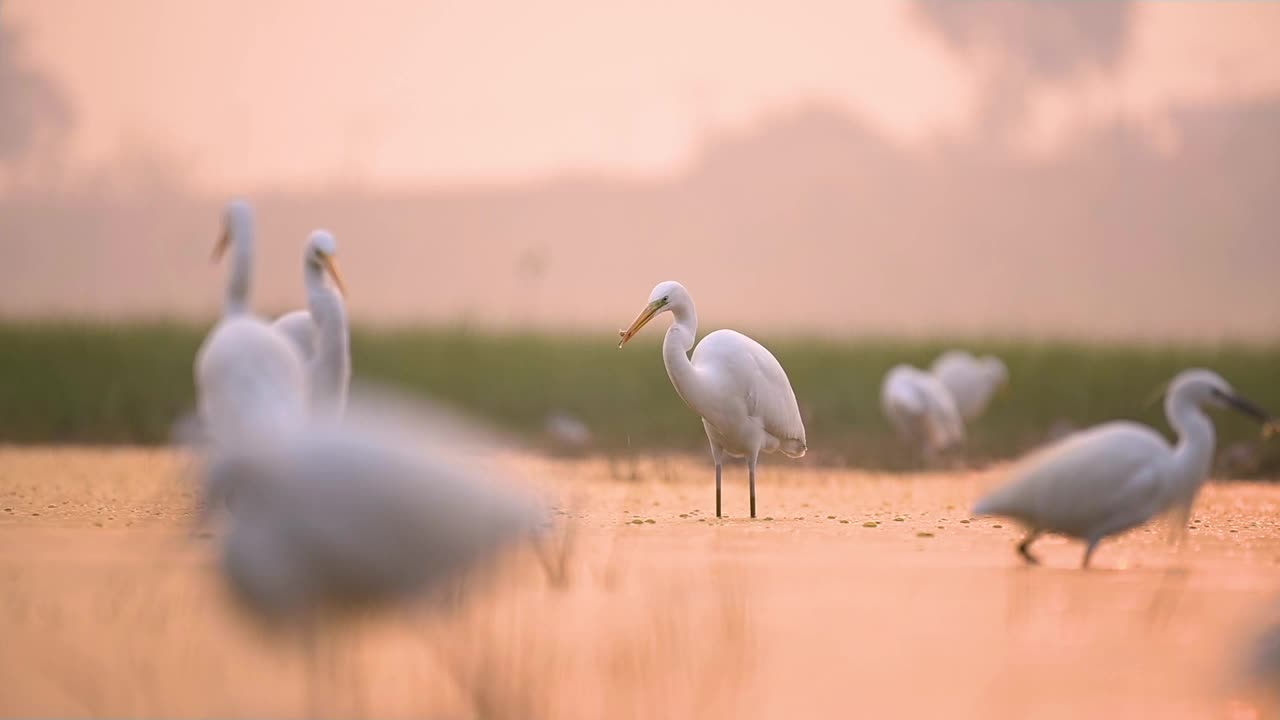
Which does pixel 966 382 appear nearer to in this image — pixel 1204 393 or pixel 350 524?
pixel 1204 393

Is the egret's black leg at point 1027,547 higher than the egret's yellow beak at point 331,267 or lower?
lower

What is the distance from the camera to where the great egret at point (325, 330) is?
26.1 ft

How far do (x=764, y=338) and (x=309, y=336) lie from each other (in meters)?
20.7

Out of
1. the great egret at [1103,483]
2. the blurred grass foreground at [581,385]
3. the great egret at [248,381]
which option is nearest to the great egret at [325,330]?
the great egret at [248,381]

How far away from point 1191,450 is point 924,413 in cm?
783

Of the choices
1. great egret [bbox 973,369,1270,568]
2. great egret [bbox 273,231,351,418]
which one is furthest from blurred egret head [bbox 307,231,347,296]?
great egret [bbox 973,369,1270,568]

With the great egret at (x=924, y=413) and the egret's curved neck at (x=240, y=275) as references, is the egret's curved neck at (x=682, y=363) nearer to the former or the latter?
the egret's curved neck at (x=240, y=275)

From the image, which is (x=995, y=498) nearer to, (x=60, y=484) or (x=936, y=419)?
(x=60, y=484)

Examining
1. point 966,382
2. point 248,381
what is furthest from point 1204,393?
point 966,382

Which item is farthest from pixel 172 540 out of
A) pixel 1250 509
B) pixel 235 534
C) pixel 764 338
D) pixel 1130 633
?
pixel 764 338

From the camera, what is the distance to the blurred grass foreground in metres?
16.9

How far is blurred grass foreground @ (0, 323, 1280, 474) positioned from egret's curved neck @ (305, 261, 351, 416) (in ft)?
23.6

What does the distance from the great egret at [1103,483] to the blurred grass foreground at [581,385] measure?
24.1ft

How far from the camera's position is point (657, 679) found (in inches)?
188
